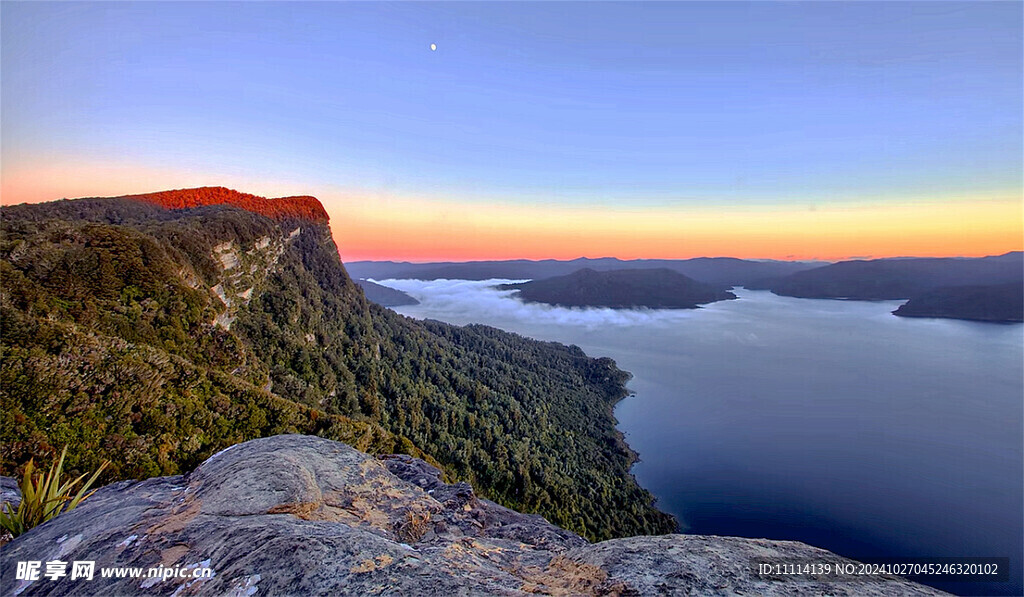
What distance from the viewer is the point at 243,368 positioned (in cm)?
1730

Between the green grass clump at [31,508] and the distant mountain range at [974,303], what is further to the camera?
the distant mountain range at [974,303]

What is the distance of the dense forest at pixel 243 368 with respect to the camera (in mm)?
8375

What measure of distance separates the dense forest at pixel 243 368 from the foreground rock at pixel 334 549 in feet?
12.0

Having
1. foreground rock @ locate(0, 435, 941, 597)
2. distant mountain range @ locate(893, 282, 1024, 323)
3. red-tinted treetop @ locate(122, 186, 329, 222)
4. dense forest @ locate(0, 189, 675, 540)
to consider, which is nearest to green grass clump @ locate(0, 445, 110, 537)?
foreground rock @ locate(0, 435, 941, 597)

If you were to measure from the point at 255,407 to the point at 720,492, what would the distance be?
2404 inches

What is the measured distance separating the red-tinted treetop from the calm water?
213 feet

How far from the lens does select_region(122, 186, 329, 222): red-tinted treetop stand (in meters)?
49.2

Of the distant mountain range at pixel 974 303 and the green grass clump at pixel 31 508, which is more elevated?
the distant mountain range at pixel 974 303

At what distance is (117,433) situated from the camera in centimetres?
801

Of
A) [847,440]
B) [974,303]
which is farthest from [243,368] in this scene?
[974,303]

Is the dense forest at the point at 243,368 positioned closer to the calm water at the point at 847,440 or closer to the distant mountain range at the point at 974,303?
the calm water at the point at 847,440

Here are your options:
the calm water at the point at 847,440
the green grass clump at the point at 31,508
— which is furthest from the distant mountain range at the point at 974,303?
the green grass clump at the point at 31,508

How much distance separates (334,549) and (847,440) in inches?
3478

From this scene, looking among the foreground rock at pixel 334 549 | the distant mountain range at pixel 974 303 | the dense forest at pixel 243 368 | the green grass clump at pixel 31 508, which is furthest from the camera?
the distant mountain range at pixel 974 303
